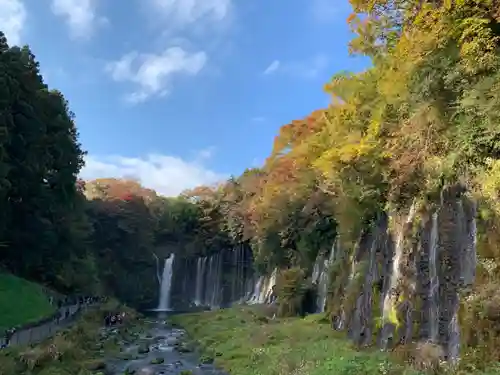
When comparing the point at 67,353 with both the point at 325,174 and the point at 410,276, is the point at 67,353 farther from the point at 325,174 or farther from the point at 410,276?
the point at 325,174

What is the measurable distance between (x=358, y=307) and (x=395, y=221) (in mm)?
→ 4075

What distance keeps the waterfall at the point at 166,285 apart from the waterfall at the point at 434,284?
1946 inches

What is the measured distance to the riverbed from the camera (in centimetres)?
1969

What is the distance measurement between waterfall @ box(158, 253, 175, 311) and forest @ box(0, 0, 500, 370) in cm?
135

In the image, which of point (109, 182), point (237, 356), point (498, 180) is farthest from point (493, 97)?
point (109, 182)

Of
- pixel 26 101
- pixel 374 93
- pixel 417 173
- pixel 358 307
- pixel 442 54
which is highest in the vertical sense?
pixel 26 101

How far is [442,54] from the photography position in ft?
48.6

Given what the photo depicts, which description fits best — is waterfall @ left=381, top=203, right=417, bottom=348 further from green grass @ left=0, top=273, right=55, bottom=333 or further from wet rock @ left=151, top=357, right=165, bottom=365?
green grass @ left=0, top=273, right=55, bottom=333

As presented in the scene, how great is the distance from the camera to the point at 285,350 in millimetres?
19047

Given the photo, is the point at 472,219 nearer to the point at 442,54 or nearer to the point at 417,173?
the point at 417,173

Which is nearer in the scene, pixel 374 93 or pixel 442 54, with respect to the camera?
pixel 442 54

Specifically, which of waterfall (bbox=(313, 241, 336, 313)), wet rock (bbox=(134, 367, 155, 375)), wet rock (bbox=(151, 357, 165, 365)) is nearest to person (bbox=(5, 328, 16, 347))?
wet rock (bbox=(134, 367, 155, 375))

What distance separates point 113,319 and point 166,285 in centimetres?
2783

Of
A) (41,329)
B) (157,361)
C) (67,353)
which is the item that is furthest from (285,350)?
(41,329)
